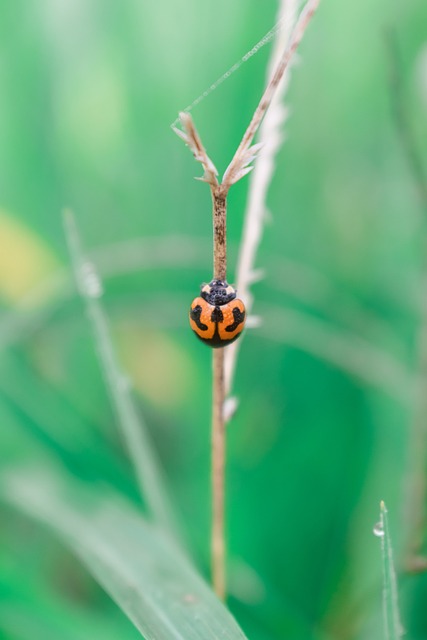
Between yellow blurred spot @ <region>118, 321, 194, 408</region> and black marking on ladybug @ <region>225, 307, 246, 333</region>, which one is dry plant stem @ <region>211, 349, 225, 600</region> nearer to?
black marking on ladybug @ <region>225, 307, 246, 333</region>

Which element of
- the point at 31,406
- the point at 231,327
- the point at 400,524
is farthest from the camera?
the point at 31,406

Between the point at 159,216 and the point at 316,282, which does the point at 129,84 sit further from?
the point at 316,282

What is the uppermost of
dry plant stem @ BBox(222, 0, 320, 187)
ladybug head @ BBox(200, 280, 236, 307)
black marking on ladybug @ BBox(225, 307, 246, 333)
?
ladybug head @ BBox(200, 280, 236, 307)

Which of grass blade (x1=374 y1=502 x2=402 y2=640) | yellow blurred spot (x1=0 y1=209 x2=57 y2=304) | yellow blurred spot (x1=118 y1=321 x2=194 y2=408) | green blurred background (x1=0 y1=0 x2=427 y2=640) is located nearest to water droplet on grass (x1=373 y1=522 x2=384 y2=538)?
grass blade (x1=374 y1=502 x2=402 y2=640)

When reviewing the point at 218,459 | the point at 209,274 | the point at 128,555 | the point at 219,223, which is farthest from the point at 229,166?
the point at 209,274

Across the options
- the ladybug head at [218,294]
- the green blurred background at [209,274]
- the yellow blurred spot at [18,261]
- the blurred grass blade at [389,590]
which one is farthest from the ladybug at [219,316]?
the yellow blurred spot at [18,261]

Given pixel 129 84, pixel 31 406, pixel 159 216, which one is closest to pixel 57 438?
pixel 31 406

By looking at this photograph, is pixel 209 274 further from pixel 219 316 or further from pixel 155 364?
pixel 219 316
